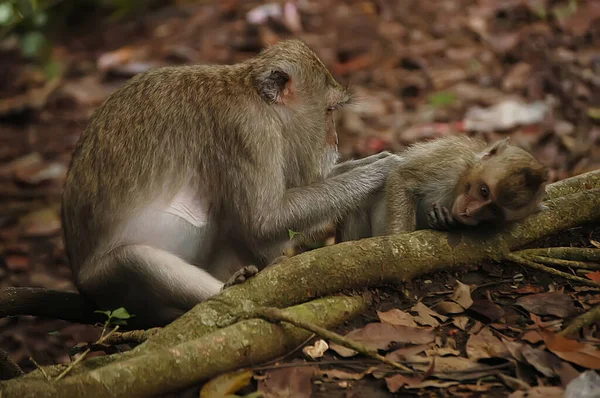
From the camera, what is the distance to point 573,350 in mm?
4094

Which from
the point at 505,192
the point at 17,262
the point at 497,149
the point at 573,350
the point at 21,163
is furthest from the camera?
the point at 21,163

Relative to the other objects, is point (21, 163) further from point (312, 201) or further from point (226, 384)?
point (226, 384)

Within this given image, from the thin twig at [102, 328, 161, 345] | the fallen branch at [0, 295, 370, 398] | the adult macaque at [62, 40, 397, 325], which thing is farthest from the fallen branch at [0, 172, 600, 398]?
the adult macaque at [62, 40, 397, 325]

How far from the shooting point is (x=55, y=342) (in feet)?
26.6

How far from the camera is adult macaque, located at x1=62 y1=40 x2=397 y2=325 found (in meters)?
5.38

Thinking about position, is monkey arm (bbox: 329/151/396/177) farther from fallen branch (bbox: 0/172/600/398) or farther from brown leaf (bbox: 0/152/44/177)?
brown leaf (bbox: 0/152/44/177)

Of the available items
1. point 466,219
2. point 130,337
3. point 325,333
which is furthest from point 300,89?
point 325,333

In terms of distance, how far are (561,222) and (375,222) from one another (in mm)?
1264

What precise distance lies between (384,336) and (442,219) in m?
1.04

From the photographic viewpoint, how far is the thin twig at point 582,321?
13.9 feet

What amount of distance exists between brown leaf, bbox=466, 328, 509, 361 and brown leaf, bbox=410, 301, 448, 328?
0.23m

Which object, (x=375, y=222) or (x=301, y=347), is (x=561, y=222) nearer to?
(x=375, y=222)

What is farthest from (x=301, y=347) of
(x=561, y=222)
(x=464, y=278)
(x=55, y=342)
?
(x=55, y=342)

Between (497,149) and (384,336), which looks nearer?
(384,336)
